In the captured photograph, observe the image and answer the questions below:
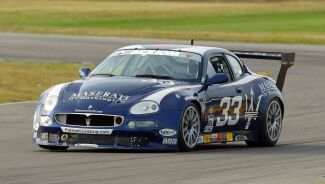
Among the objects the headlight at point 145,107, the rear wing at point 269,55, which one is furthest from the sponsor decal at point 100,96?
the rear wing at point 269,55

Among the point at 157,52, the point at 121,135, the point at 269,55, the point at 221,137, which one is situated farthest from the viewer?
the point at 269,55

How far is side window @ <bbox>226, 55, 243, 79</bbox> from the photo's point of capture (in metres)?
15.1

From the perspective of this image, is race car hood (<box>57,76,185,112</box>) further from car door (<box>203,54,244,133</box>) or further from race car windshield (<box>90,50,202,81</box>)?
car door (<box>203,54,244,133</box>)

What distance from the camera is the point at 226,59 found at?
15086mm

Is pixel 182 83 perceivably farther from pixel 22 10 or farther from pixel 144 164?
pixel 22 10

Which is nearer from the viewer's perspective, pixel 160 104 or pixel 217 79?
pixel 160 104

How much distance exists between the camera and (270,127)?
15.4 m

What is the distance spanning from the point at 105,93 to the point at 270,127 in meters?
2.95

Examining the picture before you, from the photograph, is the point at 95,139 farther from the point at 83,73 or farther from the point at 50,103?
the point at 83,73

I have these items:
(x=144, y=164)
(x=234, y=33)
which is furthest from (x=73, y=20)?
(x=144, y=164)

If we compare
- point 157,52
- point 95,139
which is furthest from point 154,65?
point 95,139

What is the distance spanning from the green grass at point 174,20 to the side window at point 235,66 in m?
31.0

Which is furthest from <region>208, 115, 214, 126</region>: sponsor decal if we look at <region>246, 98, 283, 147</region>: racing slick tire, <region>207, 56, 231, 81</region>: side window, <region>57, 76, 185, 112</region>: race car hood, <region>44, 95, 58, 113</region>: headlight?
<region>44, 95, 58, 113</region>: headlight

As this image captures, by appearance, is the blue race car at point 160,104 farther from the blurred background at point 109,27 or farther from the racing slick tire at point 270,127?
the blurred background at point 109,27
